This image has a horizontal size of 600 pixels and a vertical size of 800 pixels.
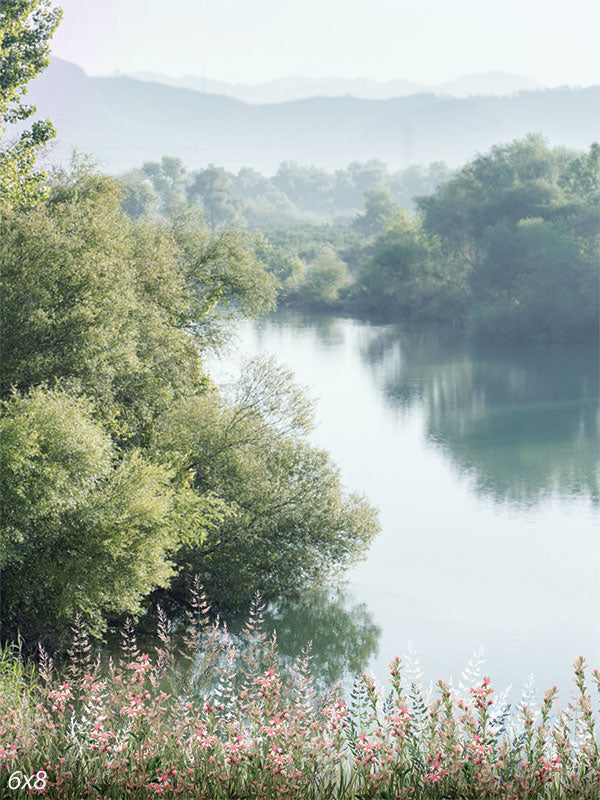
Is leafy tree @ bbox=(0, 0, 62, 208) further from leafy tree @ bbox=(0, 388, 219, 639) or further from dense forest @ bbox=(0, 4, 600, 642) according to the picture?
leafy tree @ bbox=(0, 388, 219, 639)

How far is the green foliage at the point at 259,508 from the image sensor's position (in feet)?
55.8

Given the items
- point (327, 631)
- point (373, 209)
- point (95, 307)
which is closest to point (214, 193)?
point (373, 209)

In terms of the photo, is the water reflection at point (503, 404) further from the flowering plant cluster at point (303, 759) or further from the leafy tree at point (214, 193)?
the leafy tree at point (214, 193)

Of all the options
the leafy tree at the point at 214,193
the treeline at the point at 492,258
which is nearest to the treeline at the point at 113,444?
the treeline at the point at 492,258

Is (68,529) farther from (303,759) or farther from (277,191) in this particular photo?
(277,191)

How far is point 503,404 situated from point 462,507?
536 inches

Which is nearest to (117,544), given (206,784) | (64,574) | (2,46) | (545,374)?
(64,574)

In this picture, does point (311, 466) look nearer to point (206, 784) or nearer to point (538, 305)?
point (206, 784)

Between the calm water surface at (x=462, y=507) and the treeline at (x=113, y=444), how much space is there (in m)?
1.91

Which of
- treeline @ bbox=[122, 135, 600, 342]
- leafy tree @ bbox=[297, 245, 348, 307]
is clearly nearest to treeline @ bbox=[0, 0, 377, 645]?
treeline @ bbox=[122, 135, 600, 342]

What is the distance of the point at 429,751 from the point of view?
6027 millimetres

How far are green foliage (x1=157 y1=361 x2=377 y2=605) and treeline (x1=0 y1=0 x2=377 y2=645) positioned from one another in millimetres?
29

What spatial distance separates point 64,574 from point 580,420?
25.8 m

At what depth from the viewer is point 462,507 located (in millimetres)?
25641
